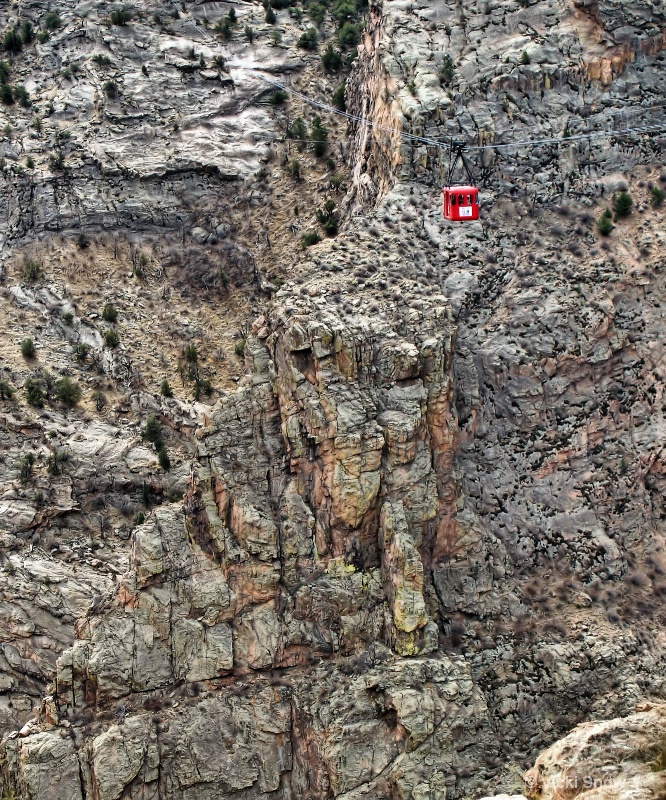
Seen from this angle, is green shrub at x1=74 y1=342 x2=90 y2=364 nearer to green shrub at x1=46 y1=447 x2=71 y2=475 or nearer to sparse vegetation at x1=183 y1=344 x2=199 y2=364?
sparse vegetation at x1=183 y1=344 x2=199 y2=364

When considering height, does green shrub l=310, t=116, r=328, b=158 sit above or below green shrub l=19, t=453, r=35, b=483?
above

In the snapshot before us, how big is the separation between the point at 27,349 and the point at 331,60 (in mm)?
29364

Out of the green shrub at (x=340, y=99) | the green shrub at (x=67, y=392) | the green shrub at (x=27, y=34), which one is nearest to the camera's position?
the green shrub at (x=67, y=392)

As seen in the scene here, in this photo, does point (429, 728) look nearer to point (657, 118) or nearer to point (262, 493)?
point (262, 493)

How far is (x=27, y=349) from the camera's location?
64.4 meters

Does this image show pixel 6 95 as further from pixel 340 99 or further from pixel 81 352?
pixel 340 99

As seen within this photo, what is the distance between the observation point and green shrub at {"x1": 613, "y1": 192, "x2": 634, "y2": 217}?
2255 inches

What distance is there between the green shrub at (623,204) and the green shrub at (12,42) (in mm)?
44617

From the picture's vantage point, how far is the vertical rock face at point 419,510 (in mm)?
48938

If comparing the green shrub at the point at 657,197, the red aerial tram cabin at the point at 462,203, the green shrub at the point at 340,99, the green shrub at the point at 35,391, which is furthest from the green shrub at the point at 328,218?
the green shrub at the point at 35,391

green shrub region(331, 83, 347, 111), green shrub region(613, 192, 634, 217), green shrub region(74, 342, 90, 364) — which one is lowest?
green shrub region(74, 342, 90, 364)

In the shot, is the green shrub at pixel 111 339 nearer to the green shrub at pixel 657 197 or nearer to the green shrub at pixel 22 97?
the green shrub at pixel 22 97

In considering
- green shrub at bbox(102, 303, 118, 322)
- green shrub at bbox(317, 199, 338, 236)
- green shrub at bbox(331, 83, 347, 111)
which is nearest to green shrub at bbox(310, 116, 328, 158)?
green shrub at bbox(331, 83, 347, 111)

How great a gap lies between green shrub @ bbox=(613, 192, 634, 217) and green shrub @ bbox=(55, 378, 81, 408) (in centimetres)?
2992
